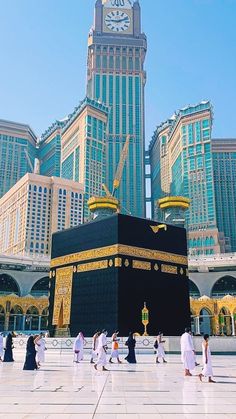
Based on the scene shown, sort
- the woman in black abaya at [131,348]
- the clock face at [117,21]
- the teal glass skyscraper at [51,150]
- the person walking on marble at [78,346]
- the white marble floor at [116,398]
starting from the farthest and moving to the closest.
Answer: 1. the clock face at [117,21]
2. the teal glass skyscraper at [51,150]
3. the person walking on marble at [78,346]
4. the woman in black abaya at [131,348]
5. the white marble floor at [116,398]

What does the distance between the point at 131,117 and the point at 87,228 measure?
91.4 metres

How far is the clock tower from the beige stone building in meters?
21.7

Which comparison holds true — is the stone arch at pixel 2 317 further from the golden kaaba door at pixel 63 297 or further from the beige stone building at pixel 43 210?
the beige stone building at pixel 43 210

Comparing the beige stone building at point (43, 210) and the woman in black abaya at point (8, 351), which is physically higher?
the beige stone building at point (43, 210)

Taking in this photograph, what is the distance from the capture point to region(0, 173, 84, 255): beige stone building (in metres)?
81.9

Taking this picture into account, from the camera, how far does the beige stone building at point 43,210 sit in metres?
81.9

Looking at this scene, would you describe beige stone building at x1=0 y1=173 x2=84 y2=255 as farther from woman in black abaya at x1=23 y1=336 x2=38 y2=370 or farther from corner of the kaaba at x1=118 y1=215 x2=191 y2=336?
woman in black abaya at x1=23 y1=336 x2=38 y2=370

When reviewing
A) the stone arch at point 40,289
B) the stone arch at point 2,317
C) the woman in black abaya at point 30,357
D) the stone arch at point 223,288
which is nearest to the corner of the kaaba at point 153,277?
the woman in black abaya at point 30,357

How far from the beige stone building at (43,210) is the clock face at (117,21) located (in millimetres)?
58550

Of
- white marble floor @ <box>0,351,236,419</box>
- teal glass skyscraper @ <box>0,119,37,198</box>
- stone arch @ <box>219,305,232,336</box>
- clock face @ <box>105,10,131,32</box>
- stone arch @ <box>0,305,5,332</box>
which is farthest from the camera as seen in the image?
clock face @ <box>105,10,131,32</box>

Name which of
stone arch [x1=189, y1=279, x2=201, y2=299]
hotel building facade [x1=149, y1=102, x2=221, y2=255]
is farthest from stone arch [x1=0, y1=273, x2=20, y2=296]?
hotel building facade [x1=149, y1=102, x2=221, y2=255]

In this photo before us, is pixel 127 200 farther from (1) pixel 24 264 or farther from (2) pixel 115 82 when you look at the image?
(1) pixel 24 264

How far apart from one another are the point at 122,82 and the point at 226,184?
39989mm

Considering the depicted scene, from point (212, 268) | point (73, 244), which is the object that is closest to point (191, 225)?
point (212, 268)
